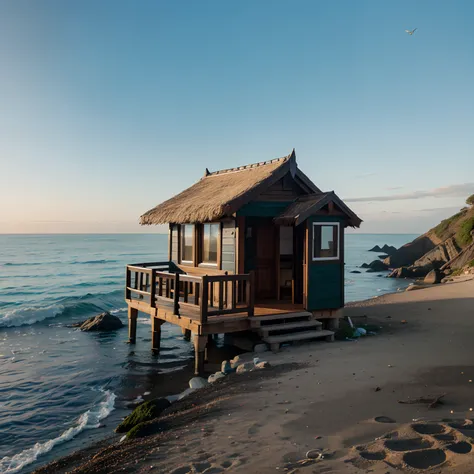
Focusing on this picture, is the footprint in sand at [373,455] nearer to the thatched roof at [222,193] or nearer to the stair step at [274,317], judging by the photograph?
the stair step at [274,317]

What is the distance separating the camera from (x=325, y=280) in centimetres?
1291

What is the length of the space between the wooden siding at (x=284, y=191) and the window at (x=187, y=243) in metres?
2.80

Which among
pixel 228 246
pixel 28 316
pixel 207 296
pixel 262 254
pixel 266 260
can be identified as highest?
pixel 228 246

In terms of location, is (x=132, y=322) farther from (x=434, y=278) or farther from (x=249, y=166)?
(x=434, y=278)

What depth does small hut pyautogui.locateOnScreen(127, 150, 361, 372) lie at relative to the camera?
11.8m

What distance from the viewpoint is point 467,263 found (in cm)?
3192

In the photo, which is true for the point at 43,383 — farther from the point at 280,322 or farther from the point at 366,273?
the point at 366,273

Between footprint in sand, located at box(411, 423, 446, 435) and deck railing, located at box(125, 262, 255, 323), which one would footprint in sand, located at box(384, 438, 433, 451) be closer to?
footprint in sand, located at box(411, 423, 446, 435)

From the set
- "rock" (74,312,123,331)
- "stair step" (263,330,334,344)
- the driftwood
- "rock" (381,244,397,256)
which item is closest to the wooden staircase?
"stair step" (263,330,334,344)

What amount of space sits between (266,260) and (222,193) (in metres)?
2.42

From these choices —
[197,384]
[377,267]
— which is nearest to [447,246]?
[377,267]

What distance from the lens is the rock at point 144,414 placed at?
26.7 ft

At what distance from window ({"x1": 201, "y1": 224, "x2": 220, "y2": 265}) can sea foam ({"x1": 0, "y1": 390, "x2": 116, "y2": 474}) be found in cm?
483

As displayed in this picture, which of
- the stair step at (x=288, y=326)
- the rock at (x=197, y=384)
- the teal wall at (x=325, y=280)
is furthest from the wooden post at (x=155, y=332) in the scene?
the teal wall at (x=325, y=280)
